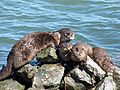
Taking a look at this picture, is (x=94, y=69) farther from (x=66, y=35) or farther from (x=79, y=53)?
(x=66, y=35)

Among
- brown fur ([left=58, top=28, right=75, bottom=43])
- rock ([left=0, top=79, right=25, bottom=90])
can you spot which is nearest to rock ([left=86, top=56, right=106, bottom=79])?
brown fur ([left=58, top=28, right=75, bottom=43])

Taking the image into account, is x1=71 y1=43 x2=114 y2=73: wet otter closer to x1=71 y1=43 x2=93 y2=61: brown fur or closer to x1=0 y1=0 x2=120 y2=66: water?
x1=71 y1=43 x2=93 y2=61: brown fur

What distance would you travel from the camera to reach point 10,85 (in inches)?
302

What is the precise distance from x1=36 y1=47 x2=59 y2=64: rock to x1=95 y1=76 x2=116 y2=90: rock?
3.23 feet

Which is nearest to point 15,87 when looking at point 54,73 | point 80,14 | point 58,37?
point 54,73

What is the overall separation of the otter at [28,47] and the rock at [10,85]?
257mm

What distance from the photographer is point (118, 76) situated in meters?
7.82

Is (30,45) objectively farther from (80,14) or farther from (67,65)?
(80,14)

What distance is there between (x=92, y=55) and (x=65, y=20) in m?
5.27

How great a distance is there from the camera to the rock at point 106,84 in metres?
7.33

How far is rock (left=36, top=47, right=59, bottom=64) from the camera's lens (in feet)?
25.6

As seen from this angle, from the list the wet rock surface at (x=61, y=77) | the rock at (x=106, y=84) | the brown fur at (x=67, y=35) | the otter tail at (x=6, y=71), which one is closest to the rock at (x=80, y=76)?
the wet rock surface at (x=61, y=77)

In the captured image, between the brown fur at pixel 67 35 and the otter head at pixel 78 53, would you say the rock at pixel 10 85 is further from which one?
the brown fur at pixel 67 35

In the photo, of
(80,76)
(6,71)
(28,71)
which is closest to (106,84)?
(80,76)
